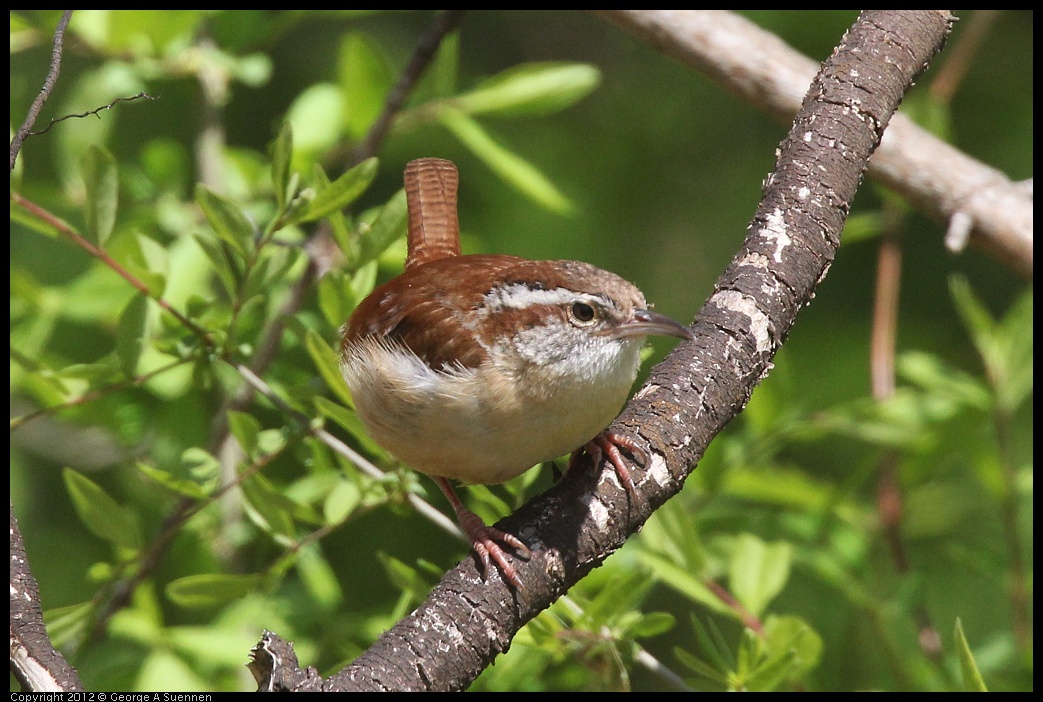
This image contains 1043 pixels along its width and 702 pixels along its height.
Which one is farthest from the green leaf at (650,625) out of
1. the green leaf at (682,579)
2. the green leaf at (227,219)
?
the green leaf at (227,219)

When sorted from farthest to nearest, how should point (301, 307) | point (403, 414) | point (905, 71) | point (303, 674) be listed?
point (301, 307), point (905, 71), point (403, 414), point (303, 674)

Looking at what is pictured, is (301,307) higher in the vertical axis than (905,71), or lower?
lower

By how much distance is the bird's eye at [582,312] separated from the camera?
2282 millimetres

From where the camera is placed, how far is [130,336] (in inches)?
94.8

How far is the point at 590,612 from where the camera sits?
2238mm

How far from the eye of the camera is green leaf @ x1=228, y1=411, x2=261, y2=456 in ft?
7.68

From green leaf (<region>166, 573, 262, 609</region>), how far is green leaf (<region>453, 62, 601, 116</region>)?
1829 mm

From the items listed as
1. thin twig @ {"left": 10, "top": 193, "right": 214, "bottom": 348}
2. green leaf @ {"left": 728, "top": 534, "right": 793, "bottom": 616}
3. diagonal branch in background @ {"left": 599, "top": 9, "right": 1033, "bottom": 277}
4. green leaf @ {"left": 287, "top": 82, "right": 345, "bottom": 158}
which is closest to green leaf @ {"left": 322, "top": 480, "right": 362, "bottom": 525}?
thin twig @ {"left": 10, "top": 193, "right": 214, "bottom": 348}

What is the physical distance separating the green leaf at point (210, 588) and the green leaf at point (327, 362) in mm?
501

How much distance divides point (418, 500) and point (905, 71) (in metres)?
1.75

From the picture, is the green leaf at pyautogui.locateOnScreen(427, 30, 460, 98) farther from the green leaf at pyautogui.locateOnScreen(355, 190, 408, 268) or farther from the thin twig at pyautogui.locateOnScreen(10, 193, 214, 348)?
the thin twig at pyautogui.locateOnScreen(10, 193, 214, 348)

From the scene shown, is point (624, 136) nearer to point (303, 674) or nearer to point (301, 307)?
point (301, 307)

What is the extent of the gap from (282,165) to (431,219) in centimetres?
64

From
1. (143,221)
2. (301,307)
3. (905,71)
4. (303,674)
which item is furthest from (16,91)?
(905,71)
